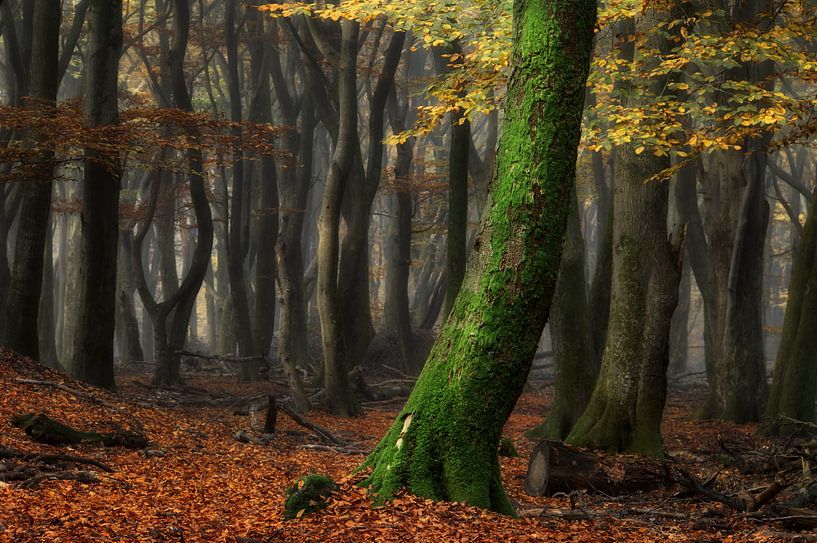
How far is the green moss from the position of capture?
6277 millimetres

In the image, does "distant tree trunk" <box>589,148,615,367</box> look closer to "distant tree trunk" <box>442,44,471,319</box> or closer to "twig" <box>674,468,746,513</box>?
"distant tree trunk" <box>442,44,471,319</box>

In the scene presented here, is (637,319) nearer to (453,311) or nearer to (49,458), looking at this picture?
(453,311)

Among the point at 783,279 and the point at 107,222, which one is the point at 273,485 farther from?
the point at 783,279

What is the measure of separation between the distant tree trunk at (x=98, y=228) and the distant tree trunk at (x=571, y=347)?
7.06m

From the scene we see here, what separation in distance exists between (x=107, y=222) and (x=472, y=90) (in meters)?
6.12

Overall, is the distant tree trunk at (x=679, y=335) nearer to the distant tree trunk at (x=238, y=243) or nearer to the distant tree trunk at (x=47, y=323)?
the distant tree trunk at (x=238, y=243)

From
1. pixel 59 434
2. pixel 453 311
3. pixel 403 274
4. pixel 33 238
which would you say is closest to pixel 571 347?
pixel 453 311

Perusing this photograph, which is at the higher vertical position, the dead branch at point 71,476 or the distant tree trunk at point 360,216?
the distant tree trunk at point 360,216

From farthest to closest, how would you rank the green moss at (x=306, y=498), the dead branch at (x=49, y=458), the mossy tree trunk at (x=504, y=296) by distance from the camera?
the dead branch at (x=49, y=458) < the mossy tree trunk at (x=504, y=296) < the green moss at (x=306, y=498)

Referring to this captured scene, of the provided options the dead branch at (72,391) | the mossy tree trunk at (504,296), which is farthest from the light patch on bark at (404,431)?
the dead branch at (72,391)

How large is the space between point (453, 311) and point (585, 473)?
10.1 ft

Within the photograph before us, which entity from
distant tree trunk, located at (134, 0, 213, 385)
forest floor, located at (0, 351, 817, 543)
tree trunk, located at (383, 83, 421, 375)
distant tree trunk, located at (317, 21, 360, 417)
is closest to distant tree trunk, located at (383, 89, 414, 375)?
tree trunk, located at (383, 83, 421, 375)

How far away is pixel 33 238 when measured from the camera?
1295 cm

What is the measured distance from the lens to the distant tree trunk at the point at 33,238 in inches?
509
